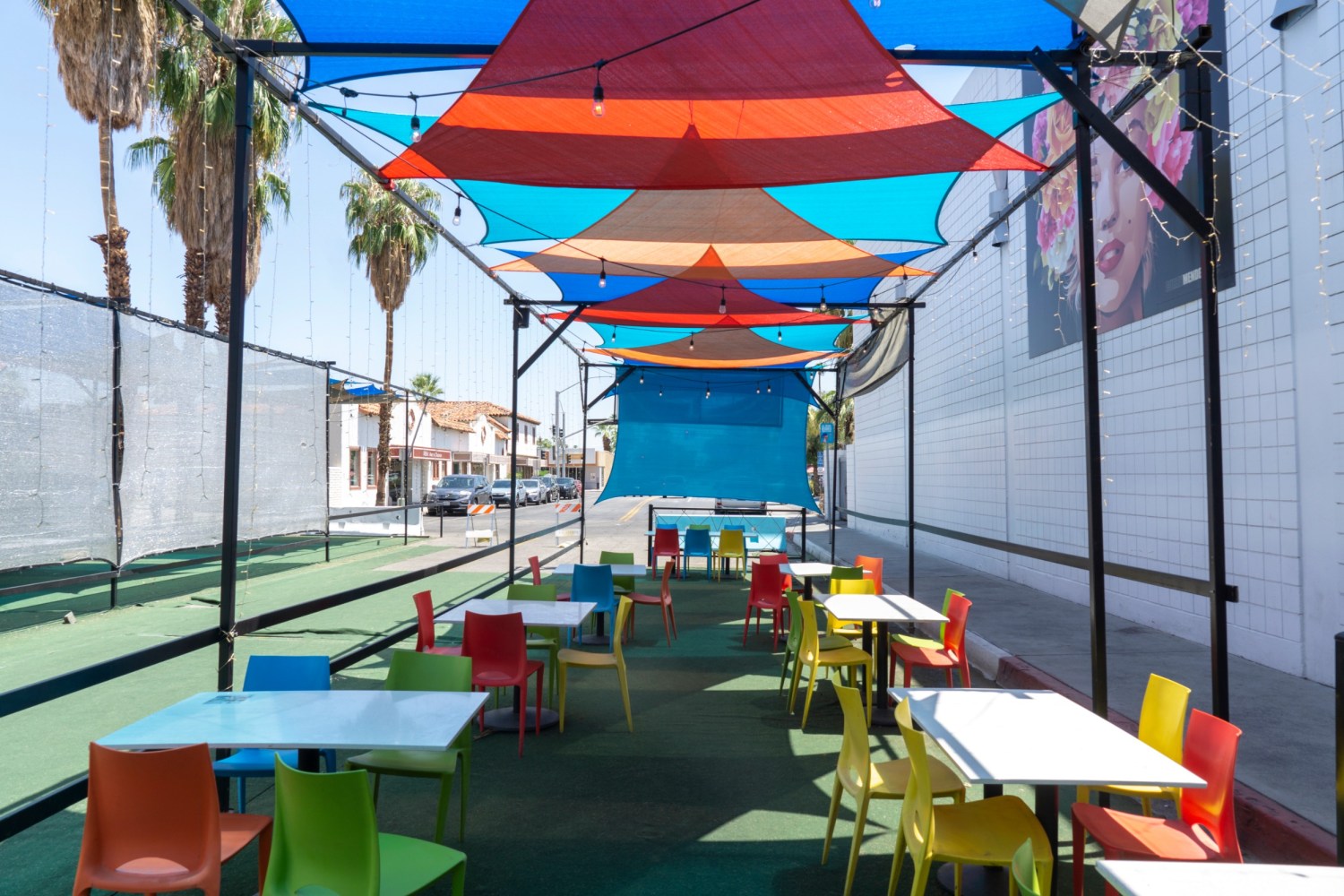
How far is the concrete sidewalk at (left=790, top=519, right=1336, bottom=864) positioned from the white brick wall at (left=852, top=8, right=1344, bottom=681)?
37 cm

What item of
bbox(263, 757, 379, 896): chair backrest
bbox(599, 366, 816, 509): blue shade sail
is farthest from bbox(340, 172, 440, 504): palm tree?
bbox(263, 757, 379, 896): chair backrest

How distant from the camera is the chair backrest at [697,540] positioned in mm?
13242

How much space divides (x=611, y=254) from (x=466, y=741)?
15.5 ft

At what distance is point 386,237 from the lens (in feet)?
76.1

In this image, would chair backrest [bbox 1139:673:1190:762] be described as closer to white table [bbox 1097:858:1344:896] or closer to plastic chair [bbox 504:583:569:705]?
white table [bbox 1097:858:1344:896]

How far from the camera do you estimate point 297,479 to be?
1308 cm

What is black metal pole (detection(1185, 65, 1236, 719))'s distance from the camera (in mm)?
4023

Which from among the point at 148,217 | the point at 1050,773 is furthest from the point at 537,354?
the point at 1050,773

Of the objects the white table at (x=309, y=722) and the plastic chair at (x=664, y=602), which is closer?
the white table at (x=309, y=722)

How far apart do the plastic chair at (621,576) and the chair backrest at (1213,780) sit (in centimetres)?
584

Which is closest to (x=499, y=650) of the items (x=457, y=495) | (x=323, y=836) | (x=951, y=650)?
(x=323, y=836)

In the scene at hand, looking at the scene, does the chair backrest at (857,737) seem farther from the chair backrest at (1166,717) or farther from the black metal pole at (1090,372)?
the black metal pole at (1090,372)

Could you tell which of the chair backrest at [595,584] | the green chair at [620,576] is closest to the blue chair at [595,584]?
the chair backrest at [595,584]

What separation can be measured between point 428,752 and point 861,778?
6.58ft
